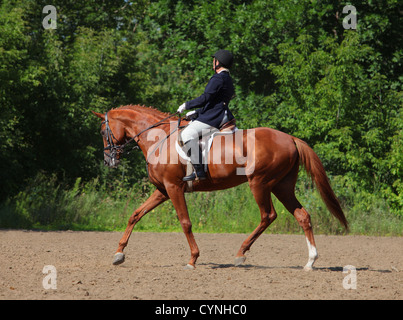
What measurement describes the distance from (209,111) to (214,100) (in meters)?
0.17

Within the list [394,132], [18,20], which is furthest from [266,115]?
[18,20]

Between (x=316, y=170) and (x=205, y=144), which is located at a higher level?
(x=205, y=144)

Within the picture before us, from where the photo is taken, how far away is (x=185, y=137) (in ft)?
26.3

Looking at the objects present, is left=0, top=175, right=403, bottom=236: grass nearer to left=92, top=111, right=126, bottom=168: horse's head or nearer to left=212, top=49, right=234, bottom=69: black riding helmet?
left=92, top=111, right=126, bottom=168: horse's head

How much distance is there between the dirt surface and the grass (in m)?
1.20

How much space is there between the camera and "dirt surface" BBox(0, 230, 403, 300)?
607 cm

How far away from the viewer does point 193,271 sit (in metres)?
7.64

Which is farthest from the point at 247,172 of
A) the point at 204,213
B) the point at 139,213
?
the point at 204,213

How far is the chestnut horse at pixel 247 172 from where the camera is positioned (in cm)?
801


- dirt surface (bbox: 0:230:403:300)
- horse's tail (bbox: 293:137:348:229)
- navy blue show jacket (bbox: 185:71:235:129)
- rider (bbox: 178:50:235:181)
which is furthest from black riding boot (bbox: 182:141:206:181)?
horse's tail (bbox: 293:137:348:229)

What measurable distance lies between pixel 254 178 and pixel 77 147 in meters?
10.9

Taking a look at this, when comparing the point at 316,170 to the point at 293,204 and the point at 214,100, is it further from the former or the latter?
the point at 214,100

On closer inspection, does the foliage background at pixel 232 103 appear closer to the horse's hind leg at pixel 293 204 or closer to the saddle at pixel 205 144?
the horse's hind leg at pixel 293 204

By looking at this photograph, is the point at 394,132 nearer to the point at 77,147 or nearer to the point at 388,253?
the point at 388,253
